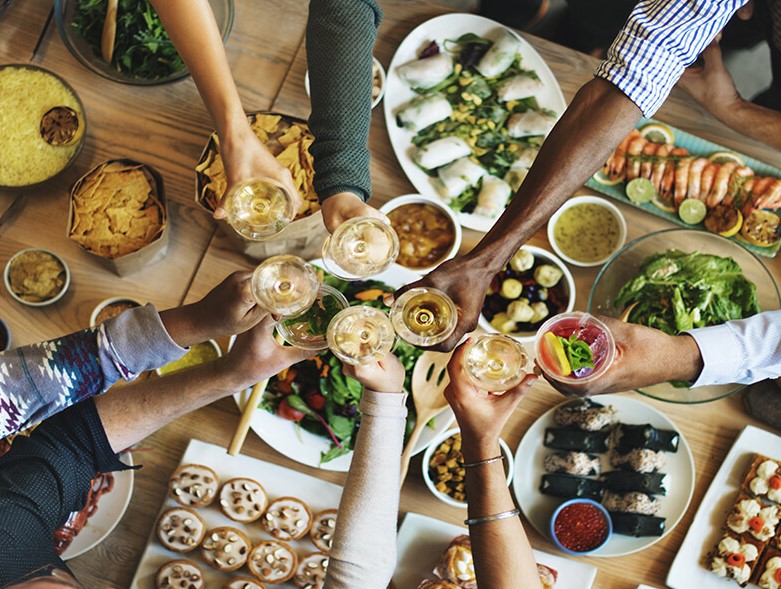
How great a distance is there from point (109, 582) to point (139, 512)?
7.9 inches

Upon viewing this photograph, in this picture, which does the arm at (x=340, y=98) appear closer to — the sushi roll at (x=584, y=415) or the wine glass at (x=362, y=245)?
the wine glass at (x=362, y=245)

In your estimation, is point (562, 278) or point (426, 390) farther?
point (562, 278)

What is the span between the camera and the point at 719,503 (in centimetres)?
203

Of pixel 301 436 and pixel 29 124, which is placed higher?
pixel 29 124

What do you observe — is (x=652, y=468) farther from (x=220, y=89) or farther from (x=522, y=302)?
(x=220, y=89)

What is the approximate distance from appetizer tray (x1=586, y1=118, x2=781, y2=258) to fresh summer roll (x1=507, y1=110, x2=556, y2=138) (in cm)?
21

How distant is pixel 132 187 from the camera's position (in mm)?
1923

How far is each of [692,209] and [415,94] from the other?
904 millimetres

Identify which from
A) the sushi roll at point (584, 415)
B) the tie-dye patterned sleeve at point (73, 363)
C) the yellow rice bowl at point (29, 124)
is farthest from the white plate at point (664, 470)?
the yellow rice bowl at point (29, 124)

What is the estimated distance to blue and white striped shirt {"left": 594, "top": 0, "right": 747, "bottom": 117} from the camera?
5.56 feet

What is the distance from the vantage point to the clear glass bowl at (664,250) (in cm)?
205

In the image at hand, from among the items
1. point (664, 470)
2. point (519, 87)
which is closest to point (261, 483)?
point (664, 470)

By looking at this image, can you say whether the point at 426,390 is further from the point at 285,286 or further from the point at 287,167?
the point at 287,167

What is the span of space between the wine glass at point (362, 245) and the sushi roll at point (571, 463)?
79 cm
